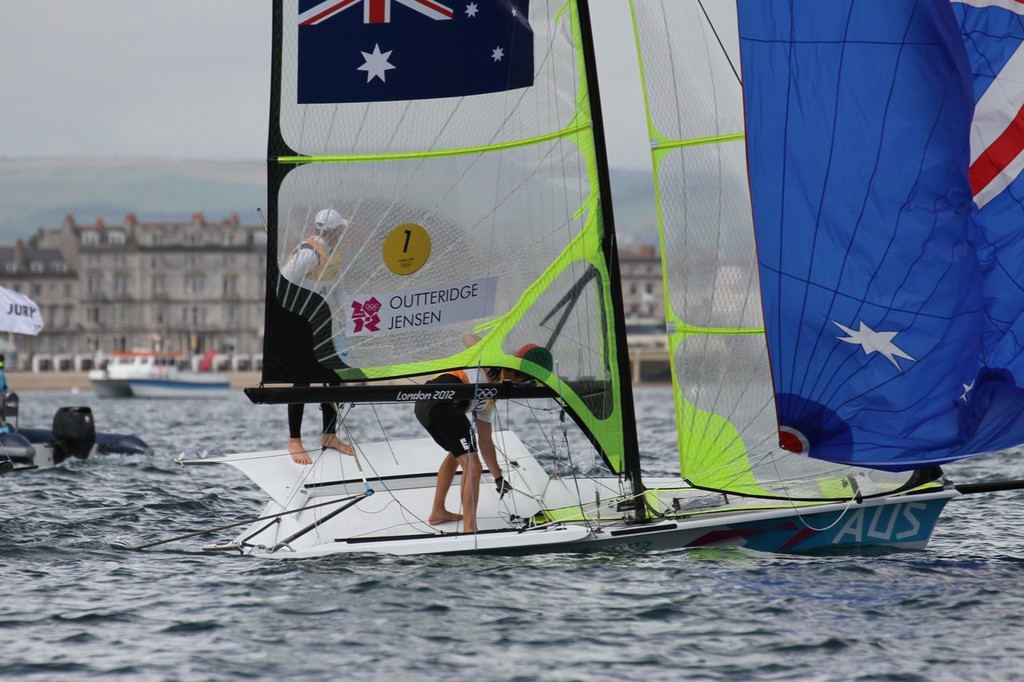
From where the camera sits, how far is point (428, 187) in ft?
27.2

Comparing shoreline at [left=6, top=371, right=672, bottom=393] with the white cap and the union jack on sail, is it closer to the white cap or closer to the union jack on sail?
the white cap

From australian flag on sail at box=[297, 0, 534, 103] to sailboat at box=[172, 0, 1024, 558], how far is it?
13 millimetres

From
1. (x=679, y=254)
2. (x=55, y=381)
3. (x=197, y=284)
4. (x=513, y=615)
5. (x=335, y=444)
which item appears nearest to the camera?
(x=513, y=615)

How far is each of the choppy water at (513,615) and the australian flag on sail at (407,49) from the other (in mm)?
2640

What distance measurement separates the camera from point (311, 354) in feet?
27.1

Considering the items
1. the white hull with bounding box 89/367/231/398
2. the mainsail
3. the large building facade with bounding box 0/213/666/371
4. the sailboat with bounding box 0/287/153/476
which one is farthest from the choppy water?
the large building facade with bounding box 0/213/666/371

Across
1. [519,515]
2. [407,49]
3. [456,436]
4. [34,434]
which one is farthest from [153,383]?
[407,49]

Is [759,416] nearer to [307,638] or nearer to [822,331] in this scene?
[822,331]

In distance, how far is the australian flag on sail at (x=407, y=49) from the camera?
8141mm

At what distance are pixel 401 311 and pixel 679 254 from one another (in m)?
1.69

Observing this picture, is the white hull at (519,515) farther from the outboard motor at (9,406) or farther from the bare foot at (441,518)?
the outboard motor at (9,406)

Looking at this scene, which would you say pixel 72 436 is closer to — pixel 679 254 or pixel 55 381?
pixel 679 254

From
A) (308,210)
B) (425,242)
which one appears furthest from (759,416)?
(308,210)

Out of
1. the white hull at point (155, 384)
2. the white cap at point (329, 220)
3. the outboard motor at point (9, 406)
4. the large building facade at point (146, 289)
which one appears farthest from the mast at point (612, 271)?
the large building facade at point (146, 289)
